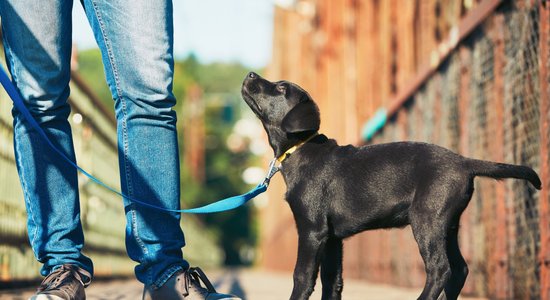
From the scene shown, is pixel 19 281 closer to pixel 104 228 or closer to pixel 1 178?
pixel 1 178

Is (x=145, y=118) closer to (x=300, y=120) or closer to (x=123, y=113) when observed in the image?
(x=123, y=113)

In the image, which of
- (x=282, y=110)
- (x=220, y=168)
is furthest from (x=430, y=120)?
(x=220, y=168)

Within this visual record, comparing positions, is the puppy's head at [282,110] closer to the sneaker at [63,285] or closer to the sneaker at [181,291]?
the sneaker at [181,291]

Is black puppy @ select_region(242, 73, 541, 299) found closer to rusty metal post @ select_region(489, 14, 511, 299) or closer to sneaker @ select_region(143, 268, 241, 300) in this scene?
sneaker @ select_region(143, 268, 241, 300)

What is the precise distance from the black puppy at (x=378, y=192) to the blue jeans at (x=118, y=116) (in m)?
0.43

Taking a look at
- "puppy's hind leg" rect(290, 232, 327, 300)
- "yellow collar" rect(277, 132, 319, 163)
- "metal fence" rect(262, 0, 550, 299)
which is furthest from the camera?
"metal fence" rect(262, 0, 550, 299)

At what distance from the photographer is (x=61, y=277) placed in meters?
3.25

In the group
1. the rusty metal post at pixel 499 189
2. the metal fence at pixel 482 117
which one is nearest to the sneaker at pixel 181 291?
the metal fence at pixel 482 117

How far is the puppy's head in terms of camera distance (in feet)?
11.2

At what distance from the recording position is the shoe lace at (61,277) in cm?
322

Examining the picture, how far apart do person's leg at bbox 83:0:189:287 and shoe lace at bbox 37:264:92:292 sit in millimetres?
190

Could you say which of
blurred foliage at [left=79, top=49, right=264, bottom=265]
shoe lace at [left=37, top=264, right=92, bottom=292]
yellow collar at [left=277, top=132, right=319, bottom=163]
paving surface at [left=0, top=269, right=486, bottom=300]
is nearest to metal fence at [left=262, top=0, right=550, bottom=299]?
paving surface at [left=0, top=269, right=486, bottom=300]

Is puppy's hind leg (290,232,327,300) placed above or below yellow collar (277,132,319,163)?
below

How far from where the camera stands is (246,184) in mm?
58656
